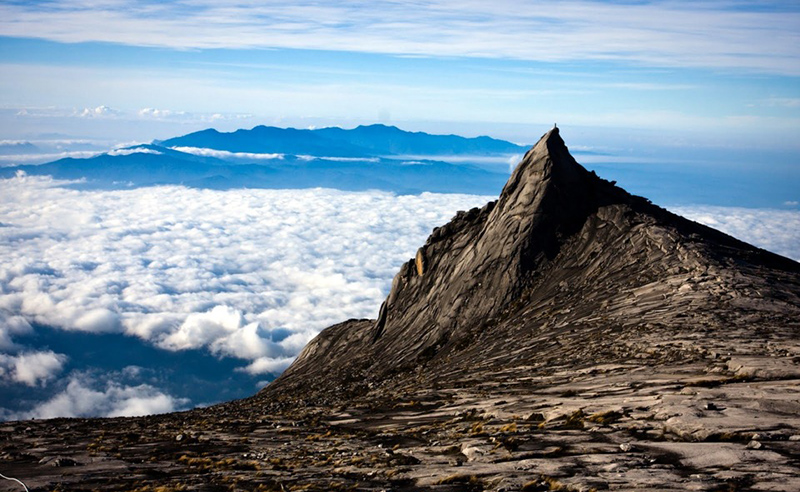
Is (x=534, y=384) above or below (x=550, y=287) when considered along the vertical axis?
below

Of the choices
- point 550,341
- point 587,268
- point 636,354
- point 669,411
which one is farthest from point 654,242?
point 669,411

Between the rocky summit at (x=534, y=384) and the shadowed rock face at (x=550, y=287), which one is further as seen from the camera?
the shadowed rock face at (x=550, y=287)

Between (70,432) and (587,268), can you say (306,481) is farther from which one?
(587,268)

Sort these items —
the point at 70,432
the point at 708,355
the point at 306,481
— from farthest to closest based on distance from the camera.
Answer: the point at 70,432
the point at 708,355
the point at 306,481

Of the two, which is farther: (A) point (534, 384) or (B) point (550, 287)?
(B) point (550, 287)

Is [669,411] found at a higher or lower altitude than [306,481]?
higher
